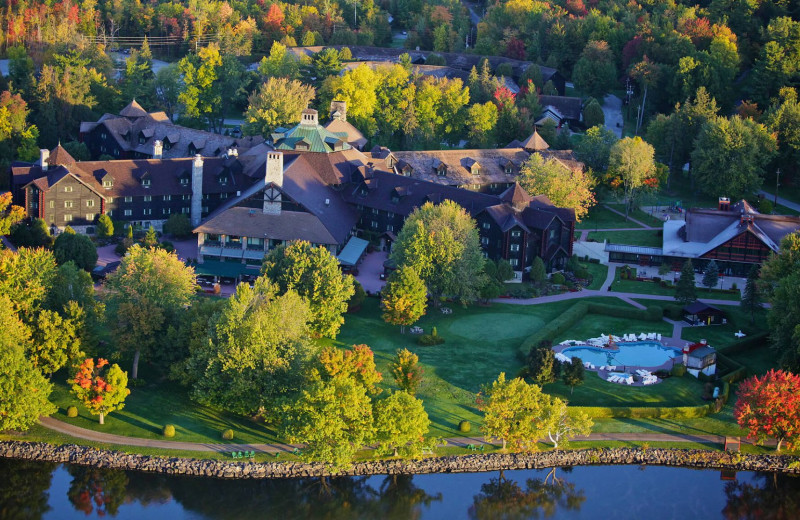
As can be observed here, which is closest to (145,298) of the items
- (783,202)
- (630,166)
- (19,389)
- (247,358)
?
(247,358)

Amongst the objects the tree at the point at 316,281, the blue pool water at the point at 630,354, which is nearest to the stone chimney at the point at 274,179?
the tree at the point at 316,281

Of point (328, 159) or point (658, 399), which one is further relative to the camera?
point (328, 159)

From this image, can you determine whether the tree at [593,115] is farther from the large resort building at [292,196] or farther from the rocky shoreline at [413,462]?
the rocky shoreline at [413,462]

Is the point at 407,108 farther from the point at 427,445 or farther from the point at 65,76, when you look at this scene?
the point at 427,445

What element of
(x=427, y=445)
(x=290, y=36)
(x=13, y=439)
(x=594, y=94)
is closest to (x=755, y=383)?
(x=427, y=445)

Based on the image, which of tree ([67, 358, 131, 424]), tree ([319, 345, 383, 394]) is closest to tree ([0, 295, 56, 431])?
tree ([67, 358, 131, 424])

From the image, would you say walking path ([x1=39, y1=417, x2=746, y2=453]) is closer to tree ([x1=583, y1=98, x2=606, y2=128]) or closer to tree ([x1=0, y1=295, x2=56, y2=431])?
tree ([x1=0, y1=295, x2=56, y2=431])

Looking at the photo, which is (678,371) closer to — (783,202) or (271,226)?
(271,226)
